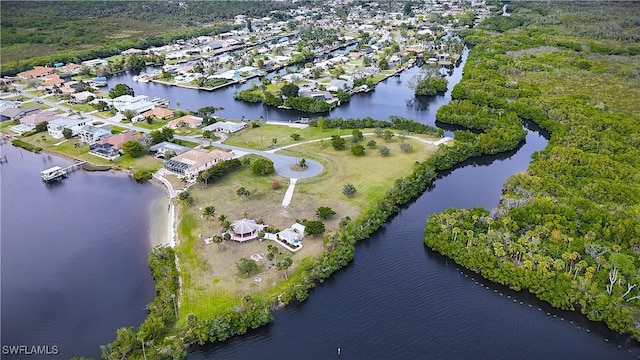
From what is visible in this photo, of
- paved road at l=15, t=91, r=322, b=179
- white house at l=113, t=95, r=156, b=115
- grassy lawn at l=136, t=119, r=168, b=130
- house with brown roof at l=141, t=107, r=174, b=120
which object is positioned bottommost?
paved road at l=15, t=91, r=322, b=179

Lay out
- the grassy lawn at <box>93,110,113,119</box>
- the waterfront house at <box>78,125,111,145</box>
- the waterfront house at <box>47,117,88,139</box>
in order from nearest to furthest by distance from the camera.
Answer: the waterfront house at <box>78,125,111,145</box> < the waterfront house at <box>47,117,88,139</box> < the grassy lawn at <box>93,110,113,119</box>

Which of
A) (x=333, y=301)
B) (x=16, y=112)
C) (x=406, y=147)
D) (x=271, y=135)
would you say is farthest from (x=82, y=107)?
(x=333, y=301)

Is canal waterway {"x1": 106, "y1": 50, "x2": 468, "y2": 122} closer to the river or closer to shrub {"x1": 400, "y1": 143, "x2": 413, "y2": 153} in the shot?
shrub {"x1": 400, "y1": 143, "x2": 413, "y2": 153}

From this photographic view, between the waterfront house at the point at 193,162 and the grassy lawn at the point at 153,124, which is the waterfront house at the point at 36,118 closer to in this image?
the grassy lawn at the point at 153,124

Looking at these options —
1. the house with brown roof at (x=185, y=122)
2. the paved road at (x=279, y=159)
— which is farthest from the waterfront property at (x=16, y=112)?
the house with brown roof at (x=185, y=122)

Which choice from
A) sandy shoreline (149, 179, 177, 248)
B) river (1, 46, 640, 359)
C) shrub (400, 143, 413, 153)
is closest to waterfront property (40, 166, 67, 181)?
river (1, 46, 640, 359)

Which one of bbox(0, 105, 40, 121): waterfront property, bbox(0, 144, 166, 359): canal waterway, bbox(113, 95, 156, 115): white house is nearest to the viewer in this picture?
bbox(0, 144, 166, 359): canal waterway

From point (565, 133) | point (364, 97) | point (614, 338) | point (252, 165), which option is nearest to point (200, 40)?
point (364, 97)
